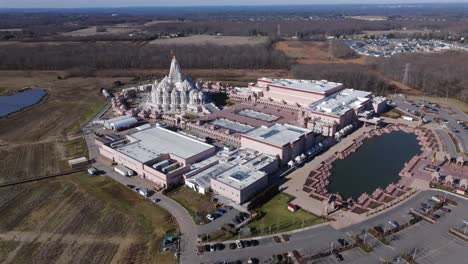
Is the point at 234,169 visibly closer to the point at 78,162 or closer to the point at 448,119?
→ the point at 78,162

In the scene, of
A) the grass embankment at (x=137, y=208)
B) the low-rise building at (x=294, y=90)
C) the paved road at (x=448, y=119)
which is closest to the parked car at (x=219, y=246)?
the grass embankment at (x=137, y=208)

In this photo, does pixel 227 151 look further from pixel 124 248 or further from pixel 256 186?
pixel 124 248

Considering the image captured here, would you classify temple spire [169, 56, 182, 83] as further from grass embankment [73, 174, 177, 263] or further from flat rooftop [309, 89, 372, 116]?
grass embankment [73, 174, 177, 263]

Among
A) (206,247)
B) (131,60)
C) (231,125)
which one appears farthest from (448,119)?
(131,60)

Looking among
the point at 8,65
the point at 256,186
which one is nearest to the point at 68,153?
the point at 256,186

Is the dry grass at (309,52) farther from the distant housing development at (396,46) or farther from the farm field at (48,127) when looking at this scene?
the farm field at (48,127)

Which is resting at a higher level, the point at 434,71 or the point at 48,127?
the point at 434,71

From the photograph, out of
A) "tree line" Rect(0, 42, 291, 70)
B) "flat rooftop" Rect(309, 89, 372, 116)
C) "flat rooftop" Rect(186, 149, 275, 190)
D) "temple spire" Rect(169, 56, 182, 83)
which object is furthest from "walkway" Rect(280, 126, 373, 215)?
"tree line" Rect(0, 42, 291, 70)
